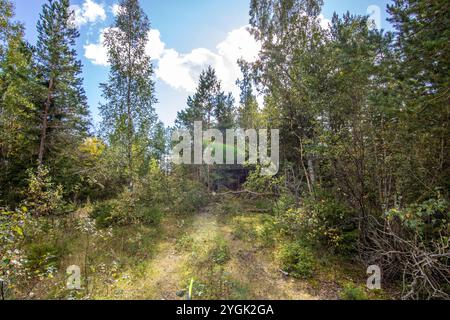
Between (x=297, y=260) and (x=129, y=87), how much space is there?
947cm

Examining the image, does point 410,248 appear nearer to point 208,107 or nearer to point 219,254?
point 219,254

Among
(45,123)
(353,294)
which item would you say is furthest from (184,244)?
(45,123)

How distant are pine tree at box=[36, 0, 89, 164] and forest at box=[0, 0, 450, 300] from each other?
7 centimetres

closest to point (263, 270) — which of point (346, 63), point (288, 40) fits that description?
point (346, 63)

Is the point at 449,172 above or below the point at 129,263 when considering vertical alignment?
above

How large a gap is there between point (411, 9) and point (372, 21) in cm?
201

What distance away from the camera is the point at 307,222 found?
6.14 metres

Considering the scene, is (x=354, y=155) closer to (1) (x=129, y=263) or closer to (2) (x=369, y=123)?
(2) (x=369, y=123)

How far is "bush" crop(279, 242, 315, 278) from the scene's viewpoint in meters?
5.18

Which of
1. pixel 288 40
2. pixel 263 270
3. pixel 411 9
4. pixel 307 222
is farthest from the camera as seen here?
pixel 288 40

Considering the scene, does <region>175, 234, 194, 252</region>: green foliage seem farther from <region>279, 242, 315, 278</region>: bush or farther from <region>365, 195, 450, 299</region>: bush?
<region>365, 195, 450, 299</region>: bush

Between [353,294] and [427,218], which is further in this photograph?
[427,218]

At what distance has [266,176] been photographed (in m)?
8.55

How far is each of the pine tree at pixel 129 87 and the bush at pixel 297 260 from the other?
6.84 metres
